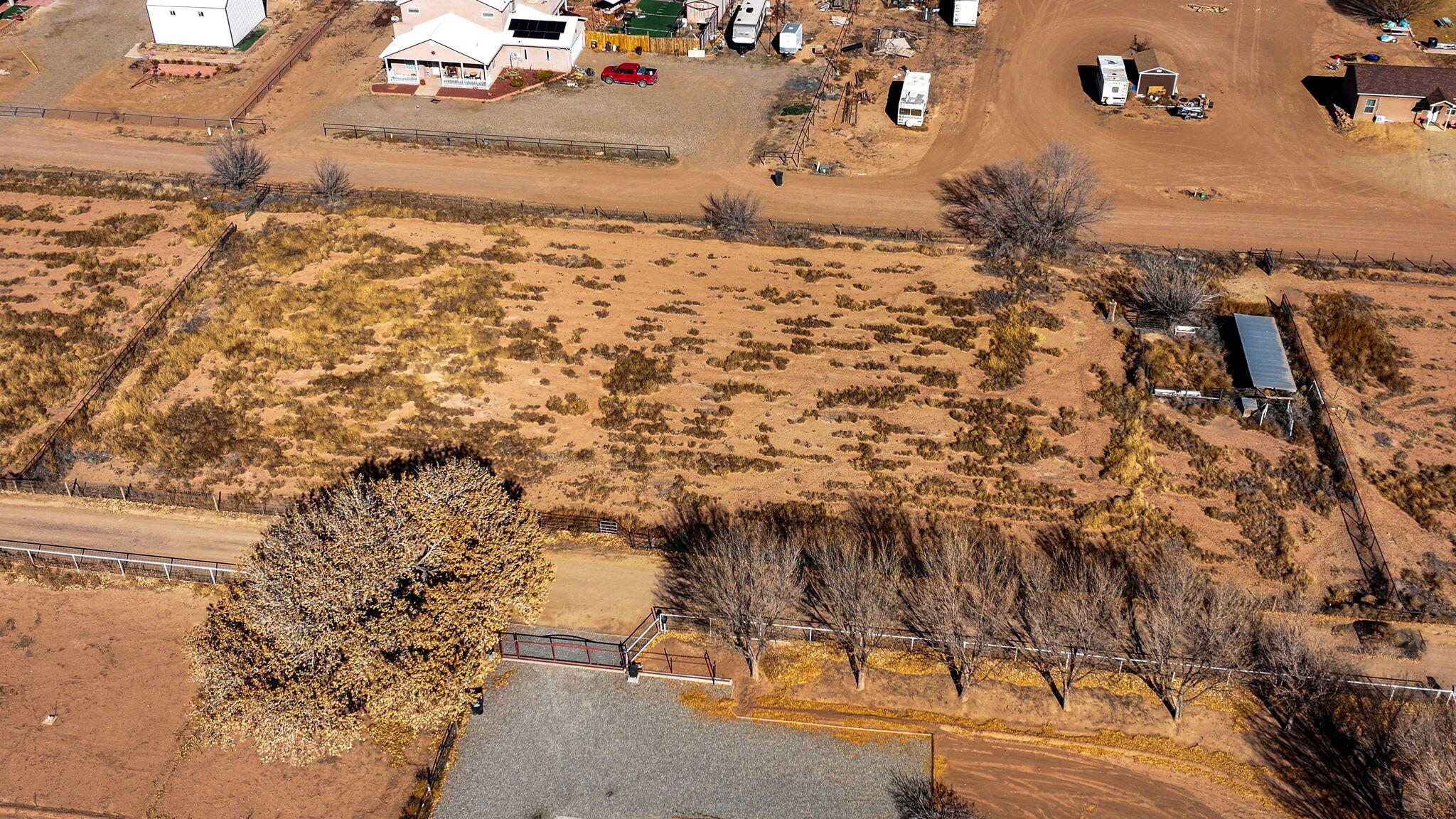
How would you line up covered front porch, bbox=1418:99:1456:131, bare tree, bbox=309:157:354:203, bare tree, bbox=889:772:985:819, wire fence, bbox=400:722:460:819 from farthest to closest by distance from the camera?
covered front porch, bbox=1418:99:1456:131
bare tree, bbox=309:157:354:203
wire fence, bbox=400:722:460:819
bare tree, bbox=889:772:985:819

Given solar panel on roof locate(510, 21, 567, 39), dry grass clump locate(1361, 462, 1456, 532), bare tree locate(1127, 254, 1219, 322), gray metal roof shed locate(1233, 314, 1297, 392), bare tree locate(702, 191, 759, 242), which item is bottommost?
dry grass clump locate(1361, 462, 1456, 532)

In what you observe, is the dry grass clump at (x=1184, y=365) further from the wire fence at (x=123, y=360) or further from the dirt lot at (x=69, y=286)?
the dirt lot at (x=69, y=286)

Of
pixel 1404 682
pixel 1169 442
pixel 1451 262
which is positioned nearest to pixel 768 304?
pixel 1169 442

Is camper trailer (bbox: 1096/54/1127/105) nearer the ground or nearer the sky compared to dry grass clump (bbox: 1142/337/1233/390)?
nearer the sky

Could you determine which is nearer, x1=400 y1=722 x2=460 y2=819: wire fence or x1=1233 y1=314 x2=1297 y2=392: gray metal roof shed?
x1=400 y1=722 x2=460 y2=819: wire fence

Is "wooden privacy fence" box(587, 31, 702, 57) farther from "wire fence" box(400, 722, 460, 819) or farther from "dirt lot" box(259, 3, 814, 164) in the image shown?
"wire fence" box(400, 722, 460, 819)

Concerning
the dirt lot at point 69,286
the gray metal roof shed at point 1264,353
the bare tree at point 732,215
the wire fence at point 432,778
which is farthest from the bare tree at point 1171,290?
the dirt lot at point 69,286

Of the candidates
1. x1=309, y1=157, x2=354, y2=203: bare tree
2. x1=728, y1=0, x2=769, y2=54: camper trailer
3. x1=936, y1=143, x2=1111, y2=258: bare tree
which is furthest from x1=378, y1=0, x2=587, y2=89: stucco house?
x1=936, y1=143, x2=1111, y2=258: bare tree
